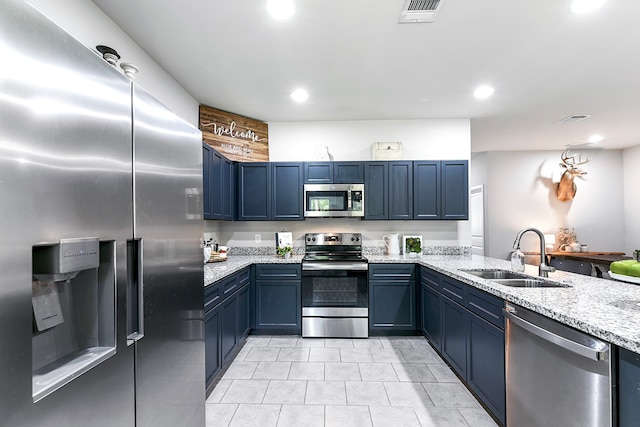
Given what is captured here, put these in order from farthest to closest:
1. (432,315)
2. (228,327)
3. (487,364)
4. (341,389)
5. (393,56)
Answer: (432,315) → (228,327) → (393,56) → (341,389) → (487,364)

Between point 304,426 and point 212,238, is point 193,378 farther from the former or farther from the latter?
point 212,238

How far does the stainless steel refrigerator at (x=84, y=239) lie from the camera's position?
0.66 meters

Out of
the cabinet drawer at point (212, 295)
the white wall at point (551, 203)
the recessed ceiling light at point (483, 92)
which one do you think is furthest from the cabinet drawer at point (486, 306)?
the white wall at point (551, 203)

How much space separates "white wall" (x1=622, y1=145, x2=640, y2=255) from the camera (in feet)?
19.0

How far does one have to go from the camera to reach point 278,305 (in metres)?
3.61

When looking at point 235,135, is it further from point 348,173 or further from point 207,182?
point 348,173

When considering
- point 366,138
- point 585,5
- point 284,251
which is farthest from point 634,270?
point 284,251

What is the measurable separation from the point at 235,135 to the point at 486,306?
11.3 feet

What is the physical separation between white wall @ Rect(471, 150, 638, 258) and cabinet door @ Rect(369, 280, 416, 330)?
138 inches

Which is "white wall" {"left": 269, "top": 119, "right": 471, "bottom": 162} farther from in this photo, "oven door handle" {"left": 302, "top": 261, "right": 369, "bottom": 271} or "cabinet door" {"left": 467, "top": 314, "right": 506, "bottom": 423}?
"cabinet door" {"left": 467, "top": 314, "right": 506, "bottom": 423}

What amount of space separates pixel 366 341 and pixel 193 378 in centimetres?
240

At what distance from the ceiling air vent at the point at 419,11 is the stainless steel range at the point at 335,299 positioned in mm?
2453

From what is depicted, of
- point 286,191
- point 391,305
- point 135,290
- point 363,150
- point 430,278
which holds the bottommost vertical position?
point 391,305

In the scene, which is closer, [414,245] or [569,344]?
[569,344]
